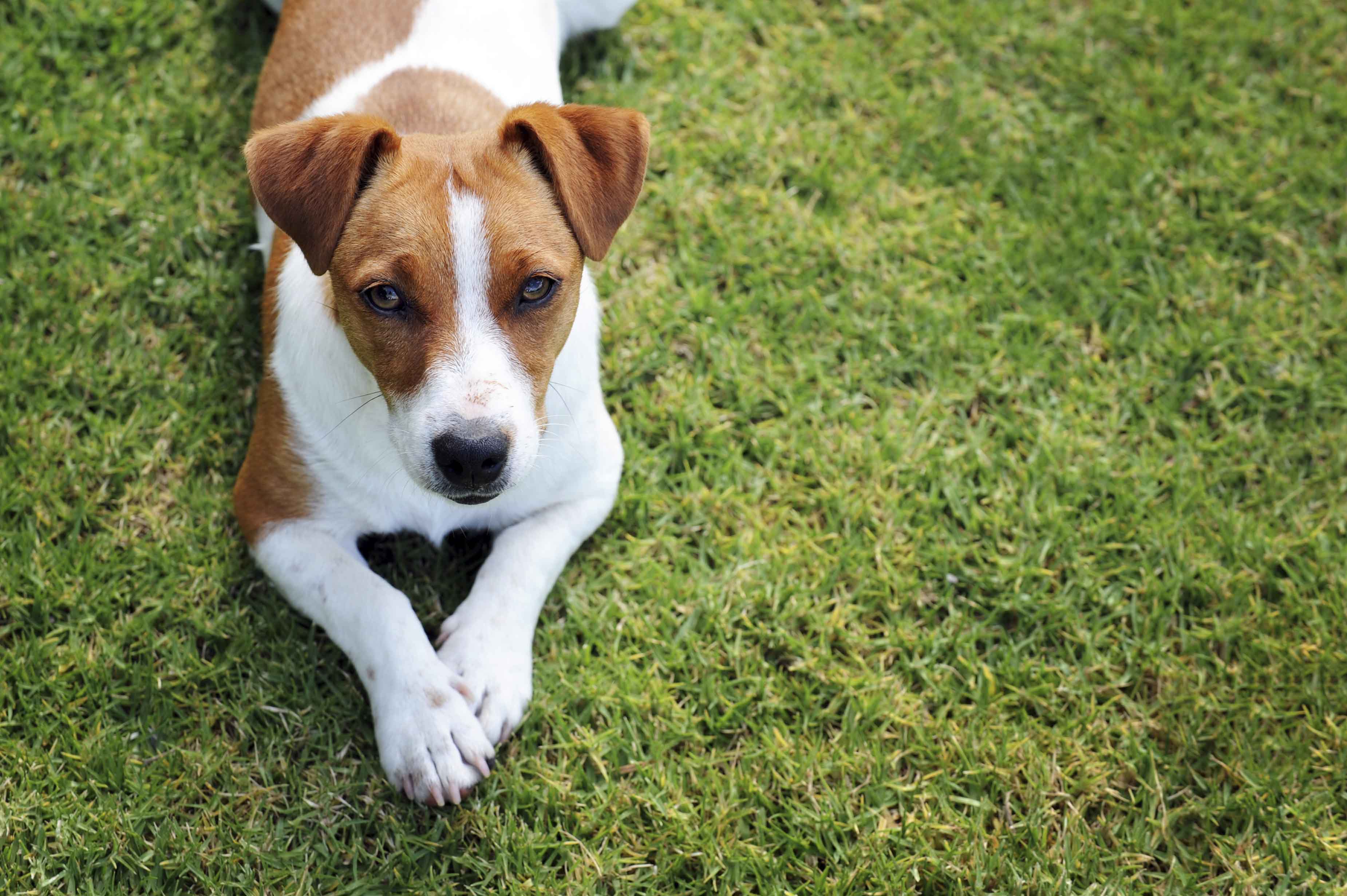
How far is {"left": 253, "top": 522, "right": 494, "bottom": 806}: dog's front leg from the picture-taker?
11.6ft

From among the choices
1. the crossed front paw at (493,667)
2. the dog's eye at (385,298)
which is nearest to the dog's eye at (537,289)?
the dog's eye at (385,298)

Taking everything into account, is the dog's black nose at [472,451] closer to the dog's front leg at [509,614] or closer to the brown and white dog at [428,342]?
the brown and white dog at [428,342]

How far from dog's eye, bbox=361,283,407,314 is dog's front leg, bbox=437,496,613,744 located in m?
1.06

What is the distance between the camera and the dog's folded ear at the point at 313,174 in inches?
127

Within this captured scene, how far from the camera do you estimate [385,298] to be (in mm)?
3238

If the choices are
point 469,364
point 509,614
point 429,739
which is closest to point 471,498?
point 469,364

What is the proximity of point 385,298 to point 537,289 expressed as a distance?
1.45 feet

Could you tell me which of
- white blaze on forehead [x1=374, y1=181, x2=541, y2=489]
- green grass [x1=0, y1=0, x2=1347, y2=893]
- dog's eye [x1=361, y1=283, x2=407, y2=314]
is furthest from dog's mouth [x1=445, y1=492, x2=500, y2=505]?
green grass [x1=0, y1=0, x2=1347, y2=893]

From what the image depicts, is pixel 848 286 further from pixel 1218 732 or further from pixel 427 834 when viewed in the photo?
pixel 427 834

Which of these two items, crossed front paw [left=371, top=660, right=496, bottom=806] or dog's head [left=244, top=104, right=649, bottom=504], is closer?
dog's head [left=244, top=104, right=649, bottom=504]

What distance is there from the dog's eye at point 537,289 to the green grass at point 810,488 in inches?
48.2

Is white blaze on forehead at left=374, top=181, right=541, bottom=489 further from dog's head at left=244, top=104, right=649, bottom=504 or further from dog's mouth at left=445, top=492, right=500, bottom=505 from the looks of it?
dog's mouth at left=445, top=492, right=500, bottom=505

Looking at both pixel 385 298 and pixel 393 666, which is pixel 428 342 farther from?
pixel 393 666

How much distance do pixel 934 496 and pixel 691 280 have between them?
1.44 metres
